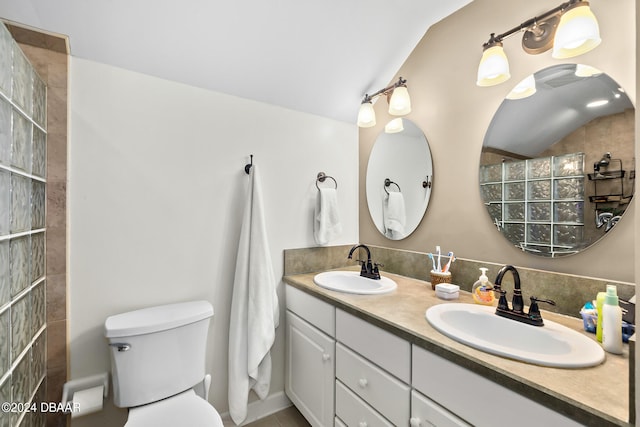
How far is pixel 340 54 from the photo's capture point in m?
1.70

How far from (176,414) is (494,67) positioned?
206 centimetres

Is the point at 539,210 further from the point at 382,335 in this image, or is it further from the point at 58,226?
the point at 58,226

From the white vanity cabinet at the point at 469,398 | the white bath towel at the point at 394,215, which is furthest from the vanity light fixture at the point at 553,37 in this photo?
the white vanity cabinet at the point at 469,398

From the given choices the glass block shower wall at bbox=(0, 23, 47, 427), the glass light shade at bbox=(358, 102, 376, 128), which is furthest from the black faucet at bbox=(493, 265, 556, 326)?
the glass block shower wall at bbox=(0, 23, 47, 427)

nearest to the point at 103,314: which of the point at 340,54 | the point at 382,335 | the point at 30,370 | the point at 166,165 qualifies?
the point at 30,370

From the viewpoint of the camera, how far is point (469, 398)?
34.4 inches

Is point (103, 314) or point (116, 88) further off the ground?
point (116, 88)

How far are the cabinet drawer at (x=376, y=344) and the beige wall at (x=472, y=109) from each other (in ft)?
2.39

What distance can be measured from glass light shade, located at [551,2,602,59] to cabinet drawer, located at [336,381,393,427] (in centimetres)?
161

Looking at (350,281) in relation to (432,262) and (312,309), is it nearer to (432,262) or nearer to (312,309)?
(312,309)

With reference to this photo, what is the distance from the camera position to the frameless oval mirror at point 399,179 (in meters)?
1.82

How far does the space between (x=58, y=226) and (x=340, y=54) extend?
1.68 metres

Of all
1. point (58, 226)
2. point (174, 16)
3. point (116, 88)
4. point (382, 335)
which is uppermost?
point (174, 16)

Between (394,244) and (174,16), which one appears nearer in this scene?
(174,16)
